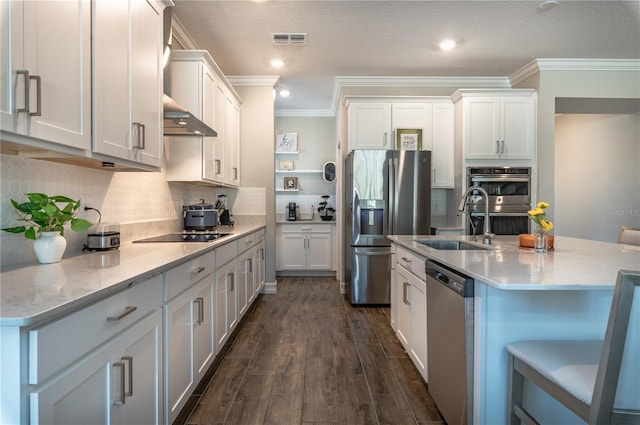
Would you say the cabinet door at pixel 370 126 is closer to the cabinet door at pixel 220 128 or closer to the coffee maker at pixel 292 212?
the cabinet door at pixel 220 128

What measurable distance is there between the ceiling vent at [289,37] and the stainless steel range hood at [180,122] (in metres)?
1.31

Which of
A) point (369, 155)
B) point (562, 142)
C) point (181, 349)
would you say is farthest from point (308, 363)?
point (562, 142)

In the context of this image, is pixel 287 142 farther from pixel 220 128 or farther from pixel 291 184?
pixel 220 128

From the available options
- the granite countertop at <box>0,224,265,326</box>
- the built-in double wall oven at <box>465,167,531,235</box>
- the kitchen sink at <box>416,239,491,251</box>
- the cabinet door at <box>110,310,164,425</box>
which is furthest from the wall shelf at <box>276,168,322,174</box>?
the cabinet door at <box>110,310,164,425</box>

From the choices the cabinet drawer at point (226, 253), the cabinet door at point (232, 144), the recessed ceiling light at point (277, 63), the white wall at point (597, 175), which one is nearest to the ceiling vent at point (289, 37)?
the recessed ceiling light at point (277, 63)

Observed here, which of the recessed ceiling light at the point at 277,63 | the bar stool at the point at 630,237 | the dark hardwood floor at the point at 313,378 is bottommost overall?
the dark hardwood floor at the point at 313,378

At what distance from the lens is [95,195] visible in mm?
1979

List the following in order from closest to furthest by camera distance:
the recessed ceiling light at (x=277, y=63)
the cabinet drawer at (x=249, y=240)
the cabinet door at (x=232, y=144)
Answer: the cabinet drawer at (x=249, y=240), the cabinet door at (x=232, y=144), the recessed ceiling light at (x=277, y=63)

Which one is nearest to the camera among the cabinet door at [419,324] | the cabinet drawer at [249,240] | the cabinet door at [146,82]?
the cabinet door at [146,82]

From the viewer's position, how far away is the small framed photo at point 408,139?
427cm

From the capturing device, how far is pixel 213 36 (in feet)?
10.9

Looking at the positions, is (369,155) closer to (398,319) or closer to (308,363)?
(398,319)

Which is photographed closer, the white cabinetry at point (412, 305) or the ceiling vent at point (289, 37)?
the white cabinetry at point (412, 305)

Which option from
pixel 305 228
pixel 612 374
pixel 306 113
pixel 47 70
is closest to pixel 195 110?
pixel 47 70
